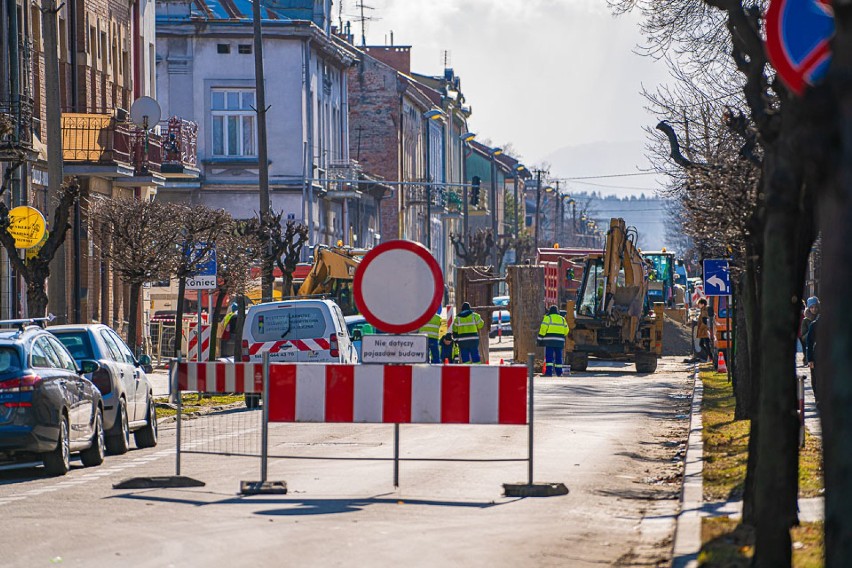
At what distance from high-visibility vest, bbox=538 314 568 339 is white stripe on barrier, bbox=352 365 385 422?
23590mm

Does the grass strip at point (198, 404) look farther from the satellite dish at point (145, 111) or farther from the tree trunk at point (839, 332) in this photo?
the tree trunk at point (839, 332)

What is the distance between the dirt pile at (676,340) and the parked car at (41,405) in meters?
39.2

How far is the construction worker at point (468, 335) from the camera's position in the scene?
37469 millimetres

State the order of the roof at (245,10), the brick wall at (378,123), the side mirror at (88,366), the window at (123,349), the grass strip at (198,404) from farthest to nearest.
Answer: the brick wall at (378,123) < the roof at (245,10) < the grass strip at (198,404) < the window at (123,349) < the side mirror at (88,366)

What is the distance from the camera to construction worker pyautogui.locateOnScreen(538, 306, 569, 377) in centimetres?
3779

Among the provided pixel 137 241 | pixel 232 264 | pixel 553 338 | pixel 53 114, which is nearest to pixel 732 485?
pixel 53 114

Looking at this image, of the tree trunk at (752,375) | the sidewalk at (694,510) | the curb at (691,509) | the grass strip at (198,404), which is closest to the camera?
the curb at (691,509)

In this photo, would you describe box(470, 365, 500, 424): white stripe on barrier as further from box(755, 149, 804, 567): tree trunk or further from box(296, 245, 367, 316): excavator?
box(296, 245, 367, 316): excavator

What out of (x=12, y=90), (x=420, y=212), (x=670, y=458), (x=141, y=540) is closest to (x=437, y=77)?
(x=420, y=212)

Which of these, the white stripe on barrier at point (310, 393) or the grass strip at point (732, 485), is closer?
the grass strip at point (732, 485)

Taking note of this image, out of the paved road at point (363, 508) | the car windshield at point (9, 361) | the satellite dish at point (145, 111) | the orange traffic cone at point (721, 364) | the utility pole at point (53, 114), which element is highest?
the satellite dish at point (145, 111)

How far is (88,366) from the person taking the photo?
18.3 meters

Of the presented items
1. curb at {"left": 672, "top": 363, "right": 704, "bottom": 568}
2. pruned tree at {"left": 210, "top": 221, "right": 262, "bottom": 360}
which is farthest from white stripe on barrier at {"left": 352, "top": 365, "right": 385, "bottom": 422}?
pruned tree at {"left": 210, "top": 221, "right": 262, "bottom": 360}

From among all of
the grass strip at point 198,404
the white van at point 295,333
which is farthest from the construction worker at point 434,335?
the white van at point 295,333
